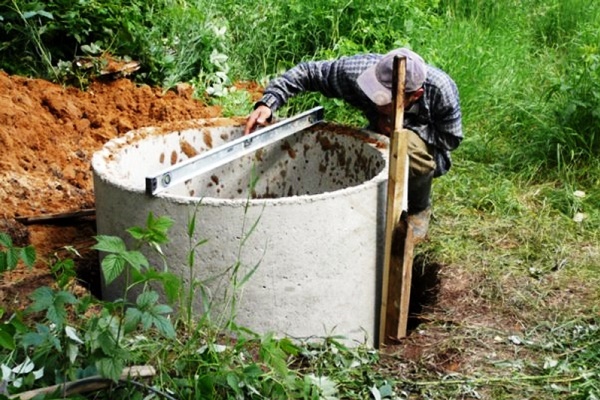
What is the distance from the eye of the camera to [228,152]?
3545mm

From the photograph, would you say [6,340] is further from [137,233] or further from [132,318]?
[137,233]

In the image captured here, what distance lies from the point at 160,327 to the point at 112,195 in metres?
0.98

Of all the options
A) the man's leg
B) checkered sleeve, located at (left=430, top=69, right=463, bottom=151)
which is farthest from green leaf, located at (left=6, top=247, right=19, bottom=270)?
checkered sleeve, located at (left=430, top=69, right=463, bottom=151)

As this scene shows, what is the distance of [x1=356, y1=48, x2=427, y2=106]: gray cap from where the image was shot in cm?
378

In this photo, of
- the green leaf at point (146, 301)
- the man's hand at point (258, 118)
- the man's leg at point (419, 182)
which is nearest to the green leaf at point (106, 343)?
the green leaf at point (146, 301)

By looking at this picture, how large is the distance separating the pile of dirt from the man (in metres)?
0.54

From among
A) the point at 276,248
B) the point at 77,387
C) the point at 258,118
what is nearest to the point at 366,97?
the point at 258,118

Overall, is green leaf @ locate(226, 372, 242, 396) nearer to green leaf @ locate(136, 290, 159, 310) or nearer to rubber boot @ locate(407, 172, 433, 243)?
green leaf @ locate(136, 290, 159, 310)

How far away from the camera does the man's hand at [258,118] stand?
3975 millimetres

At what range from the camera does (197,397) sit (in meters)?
2.60

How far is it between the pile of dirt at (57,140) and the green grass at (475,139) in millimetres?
238

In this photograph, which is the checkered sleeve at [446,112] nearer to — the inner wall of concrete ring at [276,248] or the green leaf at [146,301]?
the inner wall of concrete ring at [276,248]

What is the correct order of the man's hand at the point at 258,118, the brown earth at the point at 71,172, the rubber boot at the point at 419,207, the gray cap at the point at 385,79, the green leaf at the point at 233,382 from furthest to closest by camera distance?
the rubber boot at the point at 419,207, the man's hand at the point at 258,118, the gray cap at the point at 385,79, the brown earth at the point at 71,172, the green leaf at the point at 233,382

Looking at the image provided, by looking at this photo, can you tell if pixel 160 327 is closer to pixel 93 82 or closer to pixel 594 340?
pixel 594 340
